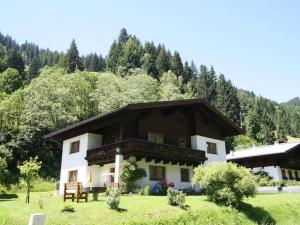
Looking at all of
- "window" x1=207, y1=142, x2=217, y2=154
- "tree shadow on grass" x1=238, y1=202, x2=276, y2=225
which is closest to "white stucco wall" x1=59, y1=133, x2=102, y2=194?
"window" x1=207, y1=142, x2=217, y2=154

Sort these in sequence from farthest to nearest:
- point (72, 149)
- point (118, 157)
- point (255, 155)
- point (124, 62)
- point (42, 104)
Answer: point (124, 62) → point (42, 104) → point (255, 155) → point (72, 149) → point (118, 157)

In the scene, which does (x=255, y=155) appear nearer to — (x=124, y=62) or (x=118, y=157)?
(x=118, y=157)

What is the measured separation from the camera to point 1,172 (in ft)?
96.0

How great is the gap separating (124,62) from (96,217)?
3243 inches

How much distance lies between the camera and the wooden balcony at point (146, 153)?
2773 cm

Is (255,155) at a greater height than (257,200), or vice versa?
(255,155)

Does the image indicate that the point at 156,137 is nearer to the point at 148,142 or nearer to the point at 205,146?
the point at 148,142

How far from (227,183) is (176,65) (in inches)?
3403

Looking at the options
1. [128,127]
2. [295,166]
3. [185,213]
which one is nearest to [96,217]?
[185,213]

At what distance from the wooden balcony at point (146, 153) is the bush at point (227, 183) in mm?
5543

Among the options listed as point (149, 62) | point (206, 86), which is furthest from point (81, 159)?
point (206, 86)

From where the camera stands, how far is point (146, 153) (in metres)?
28.2

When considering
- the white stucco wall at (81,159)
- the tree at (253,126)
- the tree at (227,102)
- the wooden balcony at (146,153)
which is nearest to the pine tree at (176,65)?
the tree at (227,102)

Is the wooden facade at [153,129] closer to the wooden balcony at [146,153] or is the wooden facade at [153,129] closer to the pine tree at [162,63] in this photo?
the wooden balcony at [146,153]
